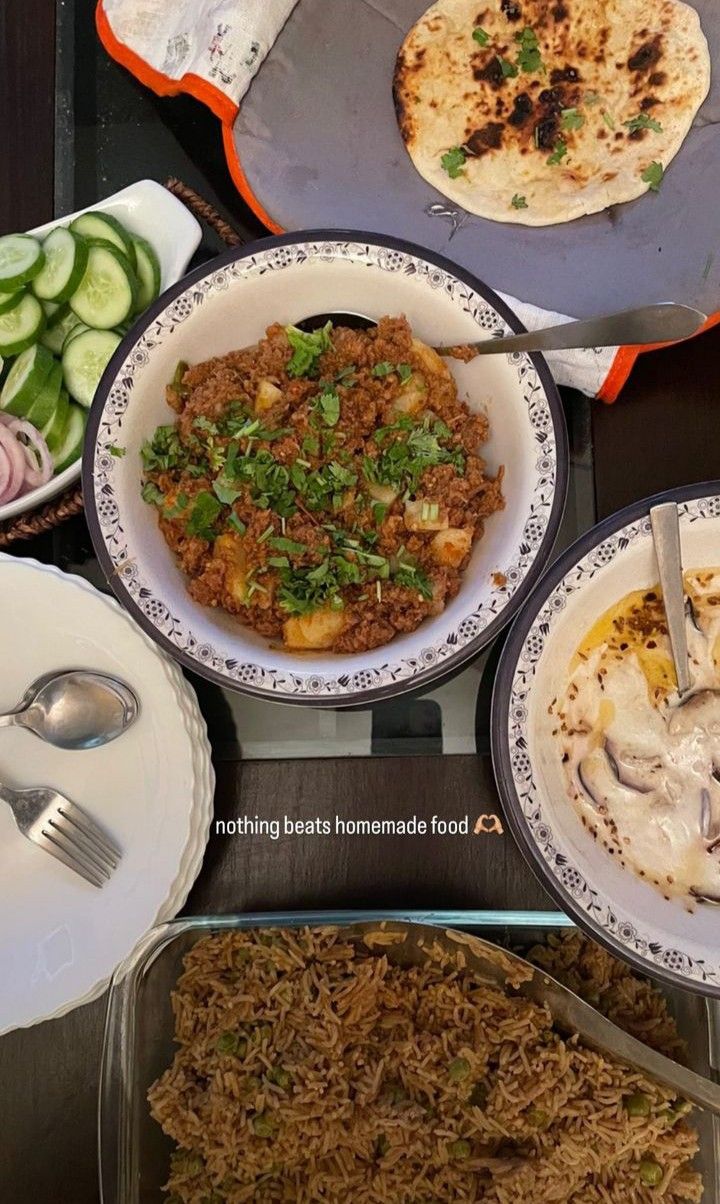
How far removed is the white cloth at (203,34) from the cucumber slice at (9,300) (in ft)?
2.40

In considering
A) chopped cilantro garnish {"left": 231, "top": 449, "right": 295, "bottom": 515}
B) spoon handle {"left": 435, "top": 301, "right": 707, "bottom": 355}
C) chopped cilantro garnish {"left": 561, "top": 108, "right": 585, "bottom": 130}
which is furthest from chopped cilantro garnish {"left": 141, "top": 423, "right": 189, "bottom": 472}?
chopped cilantro garnish {"left": 561, "top": 108, "right": 585, "bottom": 130}

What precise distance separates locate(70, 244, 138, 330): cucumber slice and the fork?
1082mm

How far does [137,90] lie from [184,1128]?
2595 mm

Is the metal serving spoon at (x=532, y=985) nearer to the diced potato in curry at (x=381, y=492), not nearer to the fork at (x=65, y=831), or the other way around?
the fork at (x=65, y=831)

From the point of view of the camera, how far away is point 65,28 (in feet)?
7.82

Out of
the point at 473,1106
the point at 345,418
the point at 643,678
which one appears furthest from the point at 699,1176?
the point at 345,418

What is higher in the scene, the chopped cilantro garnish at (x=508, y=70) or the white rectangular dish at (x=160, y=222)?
the chopped cilantro garnish at (x=508, y=70)

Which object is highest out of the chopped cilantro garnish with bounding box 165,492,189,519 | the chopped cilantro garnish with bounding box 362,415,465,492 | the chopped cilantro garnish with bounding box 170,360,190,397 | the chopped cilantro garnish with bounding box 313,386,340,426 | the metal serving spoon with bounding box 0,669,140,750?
the chopped cilantro garnish with bounding box 170,360,190,397

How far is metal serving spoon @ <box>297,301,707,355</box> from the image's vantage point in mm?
1638

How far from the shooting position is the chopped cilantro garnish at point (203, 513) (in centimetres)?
182

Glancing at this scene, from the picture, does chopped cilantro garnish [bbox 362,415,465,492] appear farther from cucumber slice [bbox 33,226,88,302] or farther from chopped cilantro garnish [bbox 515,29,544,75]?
chopped cilantro garnish [bbox 515,29,544,75]

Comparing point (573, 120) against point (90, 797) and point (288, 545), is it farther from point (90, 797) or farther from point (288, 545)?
point (90, 797)

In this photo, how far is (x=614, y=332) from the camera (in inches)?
67.6

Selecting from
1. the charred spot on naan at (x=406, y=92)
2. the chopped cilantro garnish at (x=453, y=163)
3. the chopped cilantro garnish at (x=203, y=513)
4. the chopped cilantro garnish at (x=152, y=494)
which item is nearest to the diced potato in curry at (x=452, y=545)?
the chopped cilantro garnish at (x=203, y=513)
